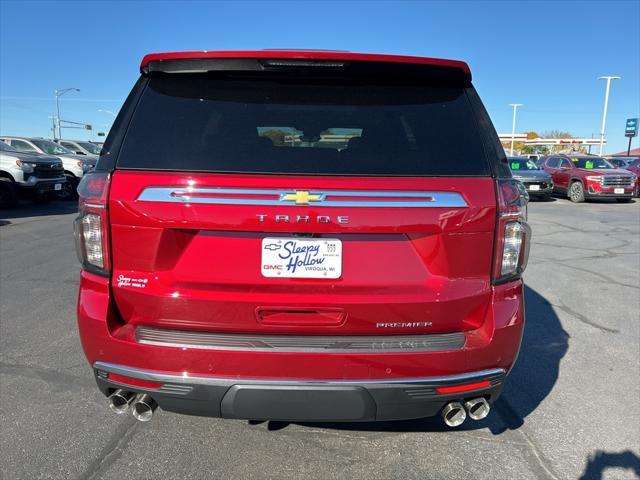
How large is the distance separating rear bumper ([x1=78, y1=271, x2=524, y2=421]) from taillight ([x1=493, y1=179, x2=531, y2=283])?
0.10 meters

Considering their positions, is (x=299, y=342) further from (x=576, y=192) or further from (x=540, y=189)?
(x=576, y=192)

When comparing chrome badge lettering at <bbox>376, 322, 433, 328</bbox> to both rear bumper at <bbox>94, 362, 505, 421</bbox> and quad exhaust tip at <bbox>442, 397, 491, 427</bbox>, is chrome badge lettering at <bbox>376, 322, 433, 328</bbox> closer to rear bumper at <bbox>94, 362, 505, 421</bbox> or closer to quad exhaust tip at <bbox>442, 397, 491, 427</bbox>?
rear bumper at <bbox>94, 362, 505, 421</bbox>

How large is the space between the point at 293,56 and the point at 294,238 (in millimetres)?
858

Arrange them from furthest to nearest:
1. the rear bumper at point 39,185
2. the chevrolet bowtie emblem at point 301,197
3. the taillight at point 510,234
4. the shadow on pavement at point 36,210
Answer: the rear bumper at point 39,185 → the shadow on pavement at point 36,210 → the taillight at point 510,234 → the chevrolet bowtie emblem at point 301,197

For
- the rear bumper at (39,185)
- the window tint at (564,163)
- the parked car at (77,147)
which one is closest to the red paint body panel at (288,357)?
the rear bumper at (39,185)

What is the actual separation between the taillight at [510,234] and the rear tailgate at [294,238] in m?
0.07

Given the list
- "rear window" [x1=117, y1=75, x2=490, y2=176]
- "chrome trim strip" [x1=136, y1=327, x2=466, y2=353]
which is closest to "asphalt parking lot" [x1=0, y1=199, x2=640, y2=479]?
"chrome trim strip" [x1=136, y1=327, x2=466, y2=353]

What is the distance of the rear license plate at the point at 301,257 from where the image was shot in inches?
80.2

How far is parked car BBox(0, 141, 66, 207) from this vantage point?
13219mm

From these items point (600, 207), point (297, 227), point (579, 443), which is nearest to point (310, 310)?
point (297, 227)

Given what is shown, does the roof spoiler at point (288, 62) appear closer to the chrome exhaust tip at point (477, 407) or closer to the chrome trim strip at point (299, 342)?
the chrome trim strip at point (299, 342)

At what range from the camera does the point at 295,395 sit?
2049mm

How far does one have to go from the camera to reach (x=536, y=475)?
2.47 metres

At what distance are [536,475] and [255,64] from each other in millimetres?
2541
